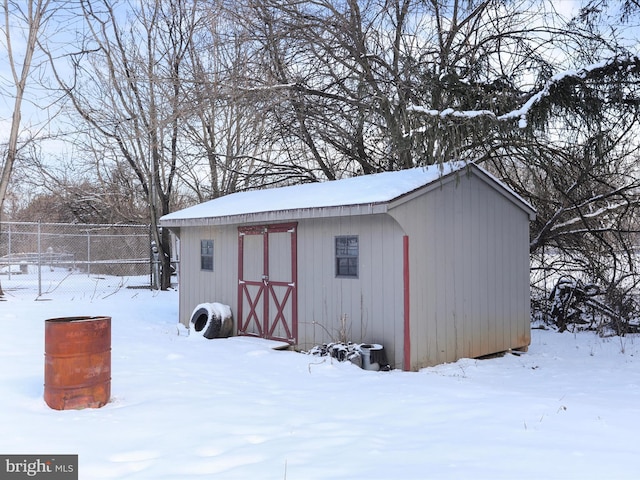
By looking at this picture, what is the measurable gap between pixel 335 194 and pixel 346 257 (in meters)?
1.00

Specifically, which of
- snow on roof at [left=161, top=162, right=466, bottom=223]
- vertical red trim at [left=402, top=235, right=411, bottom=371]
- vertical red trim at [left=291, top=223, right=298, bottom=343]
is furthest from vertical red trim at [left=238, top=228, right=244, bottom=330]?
vertical red trim at [left=402, top=235, right=411, bottom=371]

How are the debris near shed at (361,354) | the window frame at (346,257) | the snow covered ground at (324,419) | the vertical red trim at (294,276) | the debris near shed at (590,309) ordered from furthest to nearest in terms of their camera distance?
the debris near shed at (590,309), the vertical red trim at (294,276), the window frame at (346,257), the debris near shed at (361,354), the snow covered ground at (324,419)

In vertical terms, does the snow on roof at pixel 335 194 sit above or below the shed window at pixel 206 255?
above

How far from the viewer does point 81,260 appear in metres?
25.0

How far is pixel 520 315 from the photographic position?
29.0ft

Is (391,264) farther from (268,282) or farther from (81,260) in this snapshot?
(81,260)

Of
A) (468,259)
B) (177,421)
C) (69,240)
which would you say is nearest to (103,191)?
(69,240)

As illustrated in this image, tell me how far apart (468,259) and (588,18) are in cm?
415

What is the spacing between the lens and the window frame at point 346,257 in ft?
25.0

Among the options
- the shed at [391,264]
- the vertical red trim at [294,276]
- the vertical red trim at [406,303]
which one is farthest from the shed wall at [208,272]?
the vertical red trim at [406,303]

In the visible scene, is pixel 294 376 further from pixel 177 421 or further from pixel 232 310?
pixel 232 310

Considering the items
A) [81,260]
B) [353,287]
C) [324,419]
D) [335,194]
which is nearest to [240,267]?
[335,194]

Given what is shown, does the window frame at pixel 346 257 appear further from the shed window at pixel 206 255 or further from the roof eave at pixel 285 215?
the shed window at pixel 206 255

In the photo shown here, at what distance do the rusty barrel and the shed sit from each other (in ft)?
11.9
